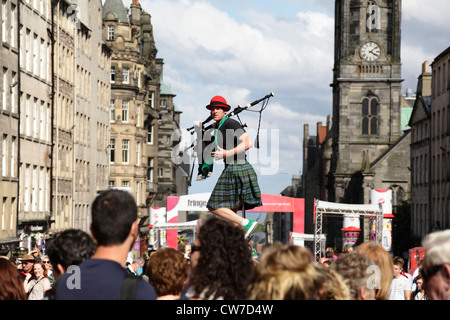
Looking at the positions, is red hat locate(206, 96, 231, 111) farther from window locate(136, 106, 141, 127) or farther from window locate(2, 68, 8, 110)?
window locate(136, 106, 141, 127)

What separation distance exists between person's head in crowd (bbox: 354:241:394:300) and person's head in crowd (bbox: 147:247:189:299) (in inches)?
54.4

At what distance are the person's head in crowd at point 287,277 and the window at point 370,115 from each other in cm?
9120

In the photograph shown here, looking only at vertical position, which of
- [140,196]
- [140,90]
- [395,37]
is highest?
[395,37]

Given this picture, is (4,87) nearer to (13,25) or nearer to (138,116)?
(13,25)

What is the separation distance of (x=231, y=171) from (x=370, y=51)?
84886mm

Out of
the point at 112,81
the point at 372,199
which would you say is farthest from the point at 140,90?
the point at 372,199

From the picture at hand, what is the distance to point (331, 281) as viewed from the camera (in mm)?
6551

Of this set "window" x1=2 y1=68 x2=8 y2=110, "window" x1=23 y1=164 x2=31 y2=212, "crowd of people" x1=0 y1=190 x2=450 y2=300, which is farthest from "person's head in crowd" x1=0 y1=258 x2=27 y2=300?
"window" x1=23 y1=164 x2=31 y2=212

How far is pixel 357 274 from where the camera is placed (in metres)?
7.22

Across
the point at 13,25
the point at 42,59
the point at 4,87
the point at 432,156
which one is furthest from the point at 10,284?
the point at 432,156

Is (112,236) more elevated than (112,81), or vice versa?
(112,81)

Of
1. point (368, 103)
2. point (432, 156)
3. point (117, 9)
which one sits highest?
point (117, 9)
